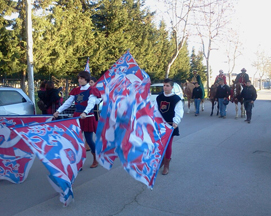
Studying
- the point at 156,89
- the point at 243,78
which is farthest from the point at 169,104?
the point at 156,89

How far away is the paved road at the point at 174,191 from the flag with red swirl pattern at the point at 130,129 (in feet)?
1.83

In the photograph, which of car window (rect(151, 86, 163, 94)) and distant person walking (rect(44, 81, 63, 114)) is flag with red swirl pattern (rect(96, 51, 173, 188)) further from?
car window (rect(151, 86, 163, 94))

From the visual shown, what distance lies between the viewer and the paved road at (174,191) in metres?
4.10

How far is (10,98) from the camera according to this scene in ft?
27.4

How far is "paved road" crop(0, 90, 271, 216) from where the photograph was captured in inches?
161

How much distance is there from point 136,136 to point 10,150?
2.36 meters

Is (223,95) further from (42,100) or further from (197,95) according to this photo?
(42,100)

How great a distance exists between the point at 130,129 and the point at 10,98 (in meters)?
5.45

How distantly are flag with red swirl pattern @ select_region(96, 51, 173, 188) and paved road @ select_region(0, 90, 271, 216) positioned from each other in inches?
22.0

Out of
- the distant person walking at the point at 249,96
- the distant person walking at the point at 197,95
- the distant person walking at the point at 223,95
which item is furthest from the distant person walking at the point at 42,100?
the distant person walking at the point at 197,95

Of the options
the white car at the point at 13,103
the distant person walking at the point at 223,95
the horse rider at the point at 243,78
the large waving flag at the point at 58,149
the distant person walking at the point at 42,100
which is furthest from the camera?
the horse rider at the point at 243,78

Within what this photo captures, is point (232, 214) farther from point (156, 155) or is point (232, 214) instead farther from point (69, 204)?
point (69, 204)

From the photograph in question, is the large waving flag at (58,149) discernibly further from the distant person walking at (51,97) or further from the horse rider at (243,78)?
the horse rider at (243,78)

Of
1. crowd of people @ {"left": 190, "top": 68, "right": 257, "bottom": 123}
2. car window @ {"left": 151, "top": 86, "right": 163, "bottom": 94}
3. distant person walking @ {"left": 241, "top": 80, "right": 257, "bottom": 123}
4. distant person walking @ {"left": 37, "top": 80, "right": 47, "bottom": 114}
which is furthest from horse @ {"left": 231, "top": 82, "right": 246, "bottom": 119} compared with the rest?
distant person walking @ {"left": 37, "top": 80, "right": 47, "bottom": 114}
